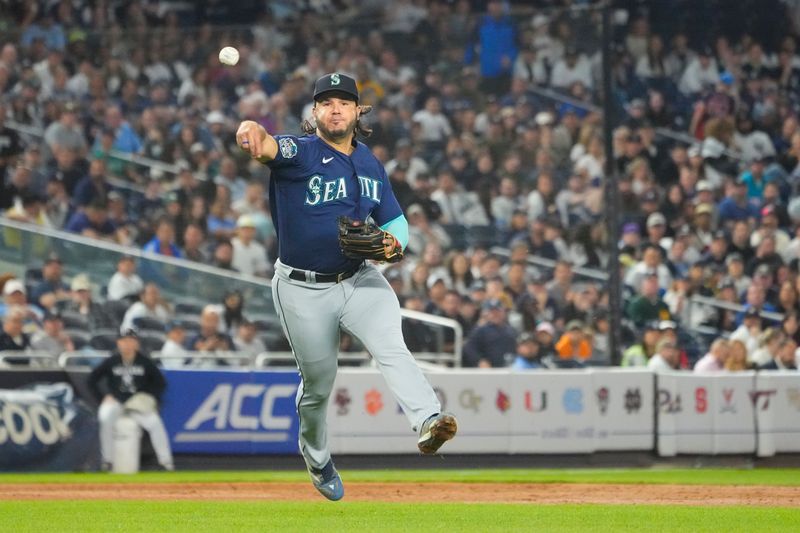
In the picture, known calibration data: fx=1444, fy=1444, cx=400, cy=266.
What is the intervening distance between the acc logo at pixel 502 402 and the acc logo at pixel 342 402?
4.77 feet

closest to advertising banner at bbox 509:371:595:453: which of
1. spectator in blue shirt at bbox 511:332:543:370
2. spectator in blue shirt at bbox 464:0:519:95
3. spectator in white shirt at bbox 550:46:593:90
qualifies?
spectator in blue shirt at bbox 511:332:543:370

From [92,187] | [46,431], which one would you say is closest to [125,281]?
[92,187]

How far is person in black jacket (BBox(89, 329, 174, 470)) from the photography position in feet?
43.3

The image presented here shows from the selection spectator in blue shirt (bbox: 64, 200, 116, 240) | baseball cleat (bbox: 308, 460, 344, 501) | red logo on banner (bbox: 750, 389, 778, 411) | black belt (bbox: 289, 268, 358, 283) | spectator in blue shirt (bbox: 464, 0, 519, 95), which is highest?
spectator in blue shirt (bbox: 464, 0, 519, 95)

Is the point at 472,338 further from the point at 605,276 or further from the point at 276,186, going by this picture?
the point at 276,186

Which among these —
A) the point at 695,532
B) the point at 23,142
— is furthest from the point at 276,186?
the point at 23,142

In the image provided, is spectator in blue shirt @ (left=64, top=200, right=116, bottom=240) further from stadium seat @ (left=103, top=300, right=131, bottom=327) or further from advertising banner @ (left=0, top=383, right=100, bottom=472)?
advertising banner @ (left=0, top=383, right=100, bottom=472)

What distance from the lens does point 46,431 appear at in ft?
43.1

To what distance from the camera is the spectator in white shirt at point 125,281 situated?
1477 centimetres

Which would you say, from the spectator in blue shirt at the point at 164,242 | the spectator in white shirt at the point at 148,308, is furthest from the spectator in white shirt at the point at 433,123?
the spectator in white shirt at the point at 148,308

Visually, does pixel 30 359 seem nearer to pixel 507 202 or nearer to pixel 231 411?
pixel 231 411

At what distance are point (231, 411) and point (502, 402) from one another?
8.57ft

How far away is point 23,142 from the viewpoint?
16.5 meters

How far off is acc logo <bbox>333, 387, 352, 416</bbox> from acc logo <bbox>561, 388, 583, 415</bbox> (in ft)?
6.92
